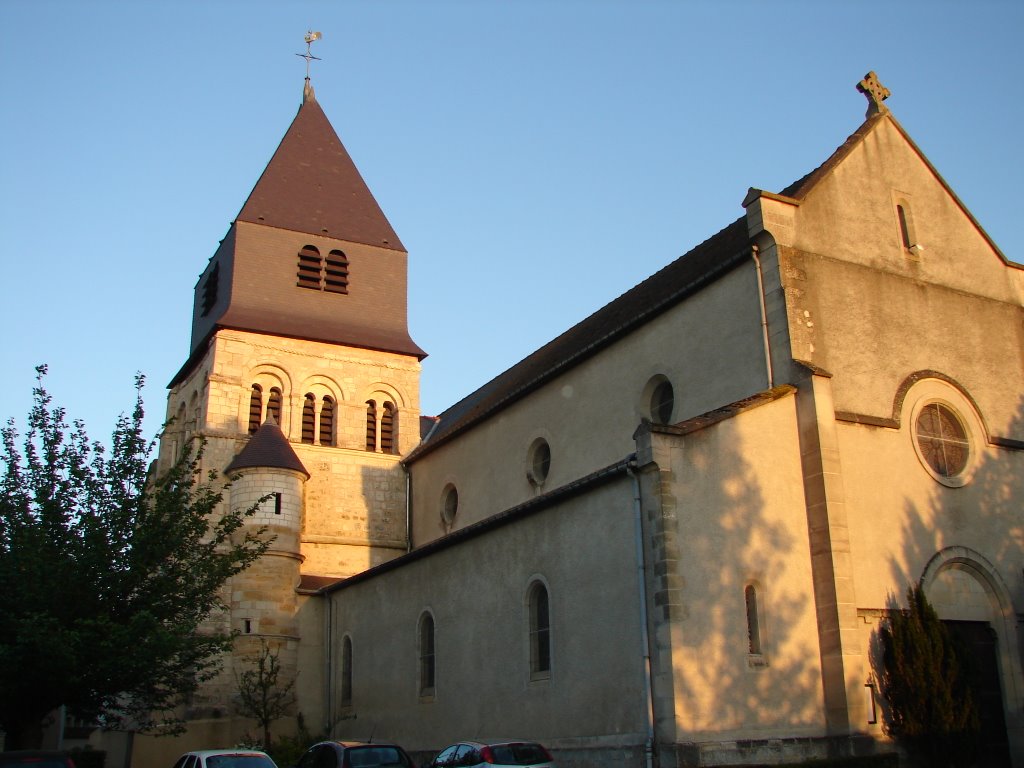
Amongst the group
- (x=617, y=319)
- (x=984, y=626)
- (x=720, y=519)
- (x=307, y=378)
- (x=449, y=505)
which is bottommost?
(x=984, y=626)

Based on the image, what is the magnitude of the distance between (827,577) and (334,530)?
1649 centimetres

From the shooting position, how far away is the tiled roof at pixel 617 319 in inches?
733

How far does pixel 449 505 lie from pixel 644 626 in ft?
44.2

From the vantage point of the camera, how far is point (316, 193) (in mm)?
33156

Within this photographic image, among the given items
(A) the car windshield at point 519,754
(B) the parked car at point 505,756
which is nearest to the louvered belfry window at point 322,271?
(B) the parked car at point 505,756

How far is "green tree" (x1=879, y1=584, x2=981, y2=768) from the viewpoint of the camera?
1498 centimetres

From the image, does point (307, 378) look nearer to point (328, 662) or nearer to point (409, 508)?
point (409, 508)

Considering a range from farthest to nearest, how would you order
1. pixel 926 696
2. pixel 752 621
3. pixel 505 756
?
pixel 926 696, pixel 752 621, pixel 505 756

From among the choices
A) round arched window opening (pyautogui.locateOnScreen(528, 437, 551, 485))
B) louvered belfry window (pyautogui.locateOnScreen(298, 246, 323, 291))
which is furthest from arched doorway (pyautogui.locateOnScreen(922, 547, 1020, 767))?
louvered belfry window (pyautogui.locateOnScreen(298, 246, 323, 291))

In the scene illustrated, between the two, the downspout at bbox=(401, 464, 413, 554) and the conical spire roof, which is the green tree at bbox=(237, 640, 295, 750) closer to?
the downspout at bbox=(401, 464, 413, 554)

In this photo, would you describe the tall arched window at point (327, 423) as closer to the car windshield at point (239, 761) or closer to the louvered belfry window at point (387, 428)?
the louvered belfry window at point (387, 428)

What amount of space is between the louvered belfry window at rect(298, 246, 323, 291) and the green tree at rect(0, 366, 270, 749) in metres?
14.1

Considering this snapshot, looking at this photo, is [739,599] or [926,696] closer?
[739,599]

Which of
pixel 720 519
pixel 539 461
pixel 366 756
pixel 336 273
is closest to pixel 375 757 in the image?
pixel 366 756
